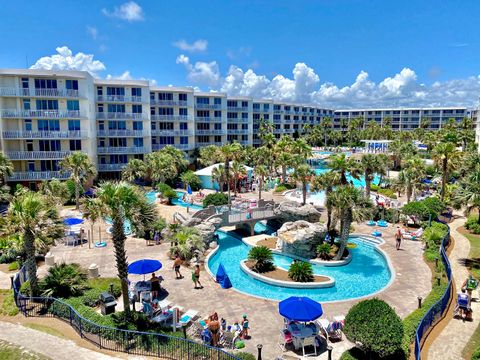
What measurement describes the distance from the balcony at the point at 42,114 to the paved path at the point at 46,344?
123ft

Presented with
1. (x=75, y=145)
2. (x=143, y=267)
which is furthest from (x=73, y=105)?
(x=143, y=267)

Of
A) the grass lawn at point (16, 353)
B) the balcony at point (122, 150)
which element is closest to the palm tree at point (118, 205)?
the grass lawn at point (16, 353)

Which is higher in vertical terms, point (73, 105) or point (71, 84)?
point (71, 84)

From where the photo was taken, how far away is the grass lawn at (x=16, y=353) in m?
14.2

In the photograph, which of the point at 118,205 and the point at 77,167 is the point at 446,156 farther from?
the point at 77,167

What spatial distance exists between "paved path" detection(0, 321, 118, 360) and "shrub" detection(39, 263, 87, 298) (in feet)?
8.82

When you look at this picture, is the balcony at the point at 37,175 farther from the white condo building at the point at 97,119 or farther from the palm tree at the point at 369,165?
the palm tree at the point at 369,165

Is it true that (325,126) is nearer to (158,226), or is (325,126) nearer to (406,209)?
(406,209)

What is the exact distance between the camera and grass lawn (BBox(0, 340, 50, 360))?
46.6ft

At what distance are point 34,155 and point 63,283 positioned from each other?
33.9 meters

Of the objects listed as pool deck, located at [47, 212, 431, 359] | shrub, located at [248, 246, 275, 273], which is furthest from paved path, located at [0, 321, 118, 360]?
shrub, located at [248, 246, 275, 273]

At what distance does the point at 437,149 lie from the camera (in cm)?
4156

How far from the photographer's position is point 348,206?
88.4 ft

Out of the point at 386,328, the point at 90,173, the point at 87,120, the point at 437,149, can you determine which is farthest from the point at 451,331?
the point at 87,120
